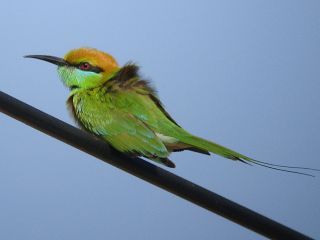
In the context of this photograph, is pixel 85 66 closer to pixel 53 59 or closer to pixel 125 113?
pixel 53 59

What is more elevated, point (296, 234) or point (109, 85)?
point (109, 85)

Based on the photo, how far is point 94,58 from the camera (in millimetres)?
1779

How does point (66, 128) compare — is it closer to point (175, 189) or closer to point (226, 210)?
point (175, 189)

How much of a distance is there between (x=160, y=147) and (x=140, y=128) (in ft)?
0.38

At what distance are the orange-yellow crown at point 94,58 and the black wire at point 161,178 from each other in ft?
1.95

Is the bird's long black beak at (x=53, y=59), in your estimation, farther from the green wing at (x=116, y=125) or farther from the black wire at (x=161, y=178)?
the black wire at (x=161, y=178)

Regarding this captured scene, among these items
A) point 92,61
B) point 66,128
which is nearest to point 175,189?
point 66,128

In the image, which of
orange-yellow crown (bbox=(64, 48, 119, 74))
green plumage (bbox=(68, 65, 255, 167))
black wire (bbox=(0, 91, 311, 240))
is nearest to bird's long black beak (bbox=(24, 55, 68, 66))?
orange-yellow crown (bbox=(64, 48, 119, 74))

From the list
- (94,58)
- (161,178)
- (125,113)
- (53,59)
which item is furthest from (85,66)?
(161,178)

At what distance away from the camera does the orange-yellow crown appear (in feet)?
5.80

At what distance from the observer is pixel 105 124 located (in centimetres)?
157

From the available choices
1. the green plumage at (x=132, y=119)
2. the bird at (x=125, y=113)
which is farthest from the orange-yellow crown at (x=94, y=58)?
the green plumage at (x=132, y=119)

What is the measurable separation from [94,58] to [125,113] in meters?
0.30

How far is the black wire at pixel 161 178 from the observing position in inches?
42.7
